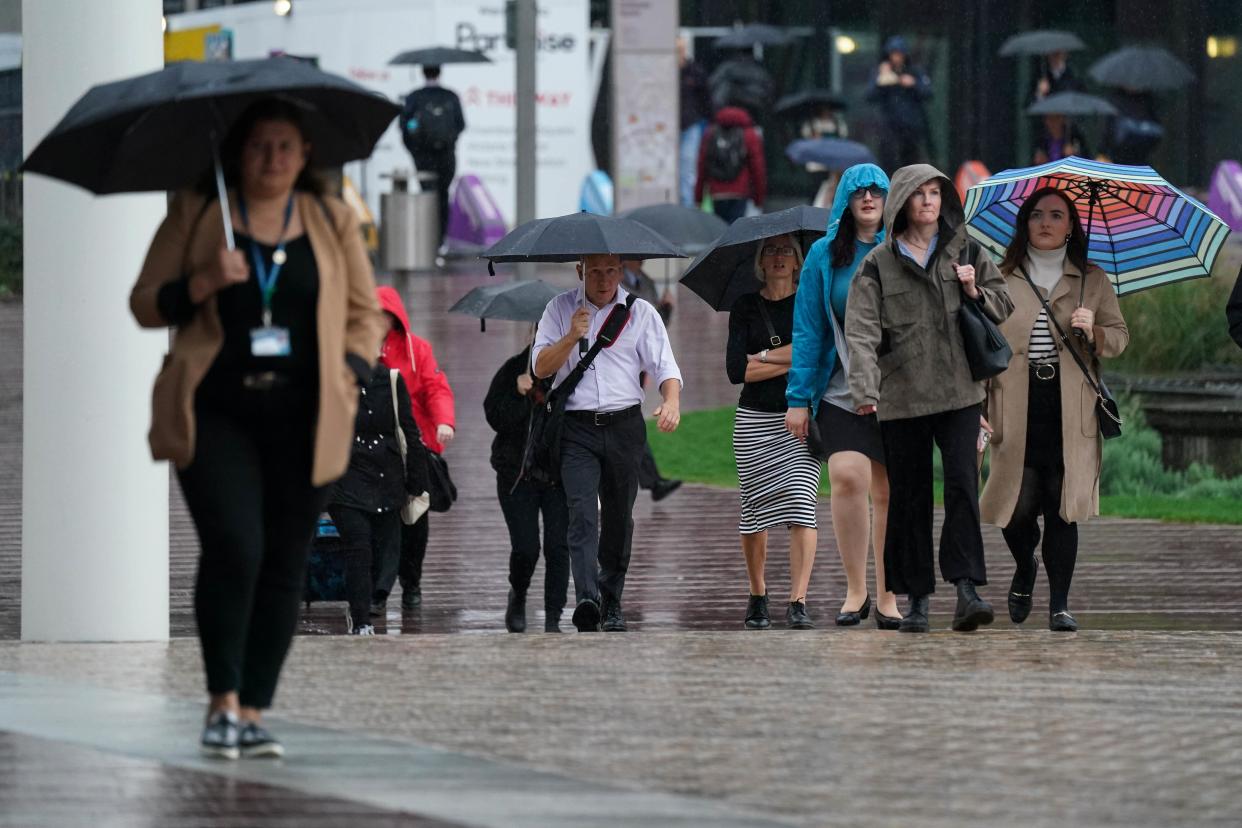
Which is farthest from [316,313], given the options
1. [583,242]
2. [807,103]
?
[807,103]

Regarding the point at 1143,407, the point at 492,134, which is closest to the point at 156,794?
the point at 1143,407

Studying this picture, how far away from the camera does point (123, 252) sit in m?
8.80

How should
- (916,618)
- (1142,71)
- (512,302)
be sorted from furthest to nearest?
(1142,71) → (512,302) → (916,618)

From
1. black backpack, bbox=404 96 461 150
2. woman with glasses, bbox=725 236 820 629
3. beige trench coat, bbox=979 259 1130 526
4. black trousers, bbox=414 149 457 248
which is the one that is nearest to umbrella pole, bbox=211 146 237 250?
beige trench coat, bbox=979 259 1130 526

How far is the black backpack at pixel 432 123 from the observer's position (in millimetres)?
25438

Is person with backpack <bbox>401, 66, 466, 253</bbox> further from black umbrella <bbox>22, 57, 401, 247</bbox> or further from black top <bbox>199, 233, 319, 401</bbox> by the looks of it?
black top <bbox>199, 233, 319, 401</bbox>

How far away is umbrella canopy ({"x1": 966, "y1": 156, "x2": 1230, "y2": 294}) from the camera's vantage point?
980 cm

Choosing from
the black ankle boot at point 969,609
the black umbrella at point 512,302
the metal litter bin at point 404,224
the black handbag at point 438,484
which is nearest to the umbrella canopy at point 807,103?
the metal litter bin at point 404,224

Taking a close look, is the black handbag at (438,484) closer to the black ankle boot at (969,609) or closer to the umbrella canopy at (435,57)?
the black ankle boot at (969,609)

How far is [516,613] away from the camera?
10.5 meters

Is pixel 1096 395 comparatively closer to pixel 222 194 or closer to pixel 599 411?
pixel 599 411

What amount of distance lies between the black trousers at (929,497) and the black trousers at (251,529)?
3.31 m

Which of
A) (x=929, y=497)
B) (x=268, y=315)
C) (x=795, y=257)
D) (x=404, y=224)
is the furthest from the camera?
(x=404, y=224)

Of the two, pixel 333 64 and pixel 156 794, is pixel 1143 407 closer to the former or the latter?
pixel 156 794
